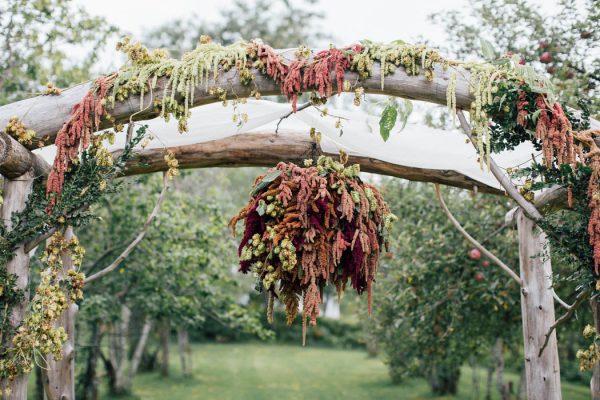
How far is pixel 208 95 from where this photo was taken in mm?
3336

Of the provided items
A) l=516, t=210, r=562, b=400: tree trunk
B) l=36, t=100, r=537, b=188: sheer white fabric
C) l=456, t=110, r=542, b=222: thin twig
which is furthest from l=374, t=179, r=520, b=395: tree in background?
l=456, t=110, r=542, b=222: thin twig

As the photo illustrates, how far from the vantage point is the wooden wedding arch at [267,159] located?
10.6 feet

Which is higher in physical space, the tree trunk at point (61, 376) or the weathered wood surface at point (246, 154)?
the weathered wood surface at point (246, 154)

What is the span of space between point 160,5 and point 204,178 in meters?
6.49

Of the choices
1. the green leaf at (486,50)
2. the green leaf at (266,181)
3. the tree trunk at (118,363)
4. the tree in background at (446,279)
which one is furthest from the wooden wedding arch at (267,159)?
the tree trunk at (118,363)

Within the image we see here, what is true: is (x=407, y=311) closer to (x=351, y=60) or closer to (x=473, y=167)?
(x=473, y=167)

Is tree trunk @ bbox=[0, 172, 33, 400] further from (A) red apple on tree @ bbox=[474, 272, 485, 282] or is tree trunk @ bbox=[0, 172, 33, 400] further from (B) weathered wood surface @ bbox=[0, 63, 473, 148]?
(A) red apple on tree @ bbox=[474, 272, 485, 282]

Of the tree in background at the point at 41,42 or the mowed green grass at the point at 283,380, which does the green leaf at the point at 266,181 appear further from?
the mowed green grass at the point at 283,380

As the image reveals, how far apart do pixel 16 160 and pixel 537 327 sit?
3.13m

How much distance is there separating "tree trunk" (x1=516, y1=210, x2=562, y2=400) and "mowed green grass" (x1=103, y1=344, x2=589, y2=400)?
23.9ft

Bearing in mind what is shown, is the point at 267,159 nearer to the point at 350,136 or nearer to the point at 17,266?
the point at 350,136

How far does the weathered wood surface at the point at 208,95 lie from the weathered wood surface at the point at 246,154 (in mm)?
668

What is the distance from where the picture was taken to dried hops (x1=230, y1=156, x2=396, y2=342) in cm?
288

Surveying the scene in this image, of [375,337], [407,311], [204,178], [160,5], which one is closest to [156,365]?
[204,178]
